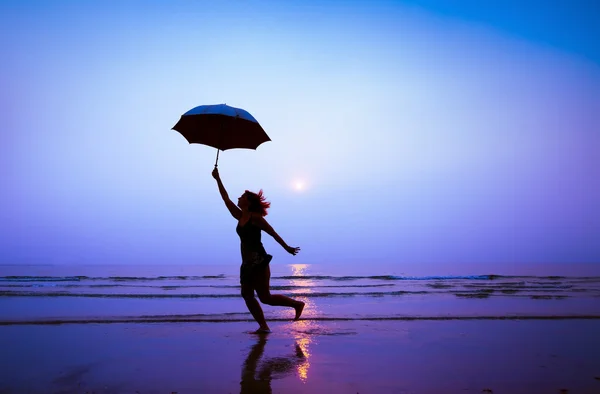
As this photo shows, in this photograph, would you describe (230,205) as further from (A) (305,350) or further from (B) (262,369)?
(B) (262,369)

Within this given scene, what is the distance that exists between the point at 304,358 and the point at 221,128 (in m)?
3.57

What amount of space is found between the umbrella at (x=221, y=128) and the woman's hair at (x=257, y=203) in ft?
2.49

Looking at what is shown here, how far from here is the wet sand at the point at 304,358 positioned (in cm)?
441

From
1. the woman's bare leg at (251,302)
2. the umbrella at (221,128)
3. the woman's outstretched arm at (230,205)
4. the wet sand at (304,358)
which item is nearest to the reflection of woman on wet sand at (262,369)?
the wet sand at (304,358)

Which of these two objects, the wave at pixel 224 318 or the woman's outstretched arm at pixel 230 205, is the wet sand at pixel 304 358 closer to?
the wave at pixel 224 318

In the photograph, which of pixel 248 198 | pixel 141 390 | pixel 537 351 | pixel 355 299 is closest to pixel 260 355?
pixel 141 390

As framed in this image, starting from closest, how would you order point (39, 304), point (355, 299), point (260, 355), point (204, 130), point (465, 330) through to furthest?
point (260, 355), point (204, 130), point (465, 330), point (39, 304), point (355, 299)

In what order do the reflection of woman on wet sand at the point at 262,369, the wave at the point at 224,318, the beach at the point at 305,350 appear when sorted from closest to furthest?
the reflection of woman on wet sand at the point at 262,369 → the beach at the point at 305,350 → the wave at the point at 224,318

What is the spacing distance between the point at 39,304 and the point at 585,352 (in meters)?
12.6

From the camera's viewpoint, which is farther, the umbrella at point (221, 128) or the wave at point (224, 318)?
the wave at point (224, 318)

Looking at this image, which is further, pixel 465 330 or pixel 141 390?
pixel 465 330

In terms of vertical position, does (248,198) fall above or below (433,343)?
above

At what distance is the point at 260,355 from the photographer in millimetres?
5762

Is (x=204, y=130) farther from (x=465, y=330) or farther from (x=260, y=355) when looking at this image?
(x=465, y=330)
